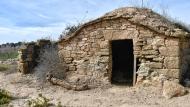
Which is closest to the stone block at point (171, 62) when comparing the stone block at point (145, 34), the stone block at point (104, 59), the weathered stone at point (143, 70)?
the weathered stone at point (143, 70)

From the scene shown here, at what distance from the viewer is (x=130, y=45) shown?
13.6m

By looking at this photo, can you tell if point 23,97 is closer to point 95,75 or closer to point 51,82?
point 51,82

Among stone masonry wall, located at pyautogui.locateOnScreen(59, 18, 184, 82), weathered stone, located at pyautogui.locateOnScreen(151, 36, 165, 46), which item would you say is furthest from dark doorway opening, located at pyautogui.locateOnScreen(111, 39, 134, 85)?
weathered stone, located at pyautogui.locateOnScreen(151, 36, 165, 46)

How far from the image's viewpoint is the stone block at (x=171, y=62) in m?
10.6

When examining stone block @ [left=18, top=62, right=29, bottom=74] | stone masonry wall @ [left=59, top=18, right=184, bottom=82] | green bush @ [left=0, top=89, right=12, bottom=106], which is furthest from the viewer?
stone block @ [left=18, top=62, right=29, bottom=74]

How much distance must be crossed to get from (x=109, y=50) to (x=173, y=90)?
109 inches

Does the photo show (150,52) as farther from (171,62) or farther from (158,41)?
(171,62)

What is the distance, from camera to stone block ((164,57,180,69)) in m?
10.6

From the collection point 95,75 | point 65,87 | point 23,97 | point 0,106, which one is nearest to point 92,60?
point 95,75

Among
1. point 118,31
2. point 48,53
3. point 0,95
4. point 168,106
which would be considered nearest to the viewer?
point 168,106

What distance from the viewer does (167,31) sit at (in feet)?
35.0

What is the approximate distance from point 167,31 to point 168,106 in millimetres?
2588

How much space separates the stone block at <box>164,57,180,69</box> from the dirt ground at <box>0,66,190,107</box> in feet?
2.44

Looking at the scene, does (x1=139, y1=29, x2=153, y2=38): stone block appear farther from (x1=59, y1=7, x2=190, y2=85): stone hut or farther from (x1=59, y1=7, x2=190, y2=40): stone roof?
(x1=59, y1=7, x2=190, y2=40): stone roof
